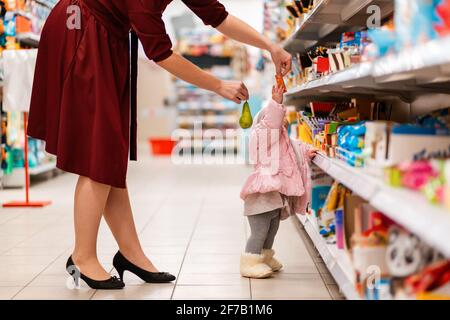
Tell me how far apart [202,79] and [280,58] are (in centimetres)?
46

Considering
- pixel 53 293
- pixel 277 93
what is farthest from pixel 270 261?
pixel 53 293

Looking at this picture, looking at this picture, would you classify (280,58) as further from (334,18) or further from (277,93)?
(334,18)

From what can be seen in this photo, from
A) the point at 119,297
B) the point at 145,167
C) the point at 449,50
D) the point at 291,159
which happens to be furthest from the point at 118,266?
the point at 145,167

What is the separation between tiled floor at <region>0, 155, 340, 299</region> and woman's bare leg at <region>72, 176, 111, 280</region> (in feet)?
0.37

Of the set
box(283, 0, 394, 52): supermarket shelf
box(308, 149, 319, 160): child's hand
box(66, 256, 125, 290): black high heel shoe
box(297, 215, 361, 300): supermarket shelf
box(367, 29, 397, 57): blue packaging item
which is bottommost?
box(66, 256, 125, 290): black high heel shoe

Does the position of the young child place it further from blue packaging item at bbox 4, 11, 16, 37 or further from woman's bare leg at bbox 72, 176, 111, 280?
blue packaging item at bbox 4, 11, 16, 37

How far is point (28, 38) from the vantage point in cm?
675

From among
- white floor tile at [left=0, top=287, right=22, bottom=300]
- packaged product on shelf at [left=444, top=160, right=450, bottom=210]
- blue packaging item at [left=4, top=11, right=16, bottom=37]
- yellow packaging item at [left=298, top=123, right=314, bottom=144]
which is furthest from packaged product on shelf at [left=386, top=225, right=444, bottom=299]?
blue packaging item at [left=4, top=11, right=16, bottom=37]

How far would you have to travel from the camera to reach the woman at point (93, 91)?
2635 millimetres

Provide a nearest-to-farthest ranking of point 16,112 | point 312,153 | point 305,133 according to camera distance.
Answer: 1. point 312,153
2. point 305,133
3. point 16,112

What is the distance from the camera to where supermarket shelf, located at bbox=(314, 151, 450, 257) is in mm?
1372

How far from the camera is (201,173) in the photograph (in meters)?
8.34

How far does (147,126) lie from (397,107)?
11655mm

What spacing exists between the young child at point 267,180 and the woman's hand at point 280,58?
10 centimetres
